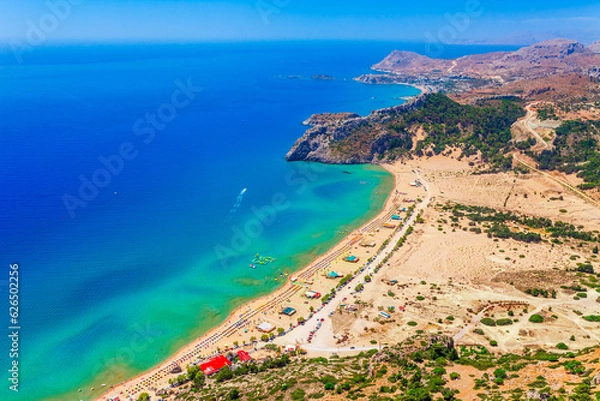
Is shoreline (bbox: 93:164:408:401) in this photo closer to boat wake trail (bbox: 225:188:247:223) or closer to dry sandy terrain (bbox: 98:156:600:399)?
dry sandy terrain (bbox: 98:156:600:399)

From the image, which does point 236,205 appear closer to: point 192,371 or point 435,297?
point 435,297

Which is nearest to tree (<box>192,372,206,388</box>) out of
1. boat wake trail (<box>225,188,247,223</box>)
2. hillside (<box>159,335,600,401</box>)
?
hillside (<box>159,335,600,401</box>)

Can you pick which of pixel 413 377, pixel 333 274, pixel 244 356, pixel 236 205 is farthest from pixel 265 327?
pixel 236 205

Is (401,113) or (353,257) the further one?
(401,113)

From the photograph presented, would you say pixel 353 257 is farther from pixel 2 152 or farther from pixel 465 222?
pixel 2 152

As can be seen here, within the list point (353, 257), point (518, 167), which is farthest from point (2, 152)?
point (518, 167)
